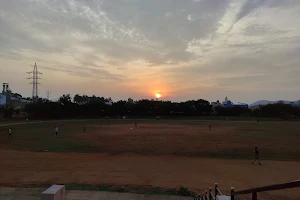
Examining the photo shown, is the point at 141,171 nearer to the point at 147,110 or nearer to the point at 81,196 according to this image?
the point at 81,196

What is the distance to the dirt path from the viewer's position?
537 inches

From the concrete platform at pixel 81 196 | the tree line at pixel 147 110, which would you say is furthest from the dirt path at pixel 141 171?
the tree line at pixel 147 110

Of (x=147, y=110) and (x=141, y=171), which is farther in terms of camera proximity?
(x=147, y=110)

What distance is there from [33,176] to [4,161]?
6.36 m

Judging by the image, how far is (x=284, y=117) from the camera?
9550 centimetres

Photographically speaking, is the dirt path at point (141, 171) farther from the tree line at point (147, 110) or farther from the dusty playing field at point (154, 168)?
the tree line at point (147, 110)

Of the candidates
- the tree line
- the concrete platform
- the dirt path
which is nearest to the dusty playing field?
the dirt path

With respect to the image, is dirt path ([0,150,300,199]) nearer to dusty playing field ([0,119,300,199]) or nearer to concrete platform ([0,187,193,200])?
dusty playing field ([0,119,300,199])

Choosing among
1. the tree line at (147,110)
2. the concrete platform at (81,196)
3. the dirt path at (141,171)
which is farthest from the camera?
the tree line at (147,110)

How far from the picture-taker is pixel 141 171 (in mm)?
16266

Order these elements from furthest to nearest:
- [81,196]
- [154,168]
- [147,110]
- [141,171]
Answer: [147,110]
[154,168]
[141,171]
[81,196]

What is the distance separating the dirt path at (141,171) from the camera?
44.7ft

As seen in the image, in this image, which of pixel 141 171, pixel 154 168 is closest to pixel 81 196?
pixel 141 171

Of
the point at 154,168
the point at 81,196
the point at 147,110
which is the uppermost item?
the point at 147,110
